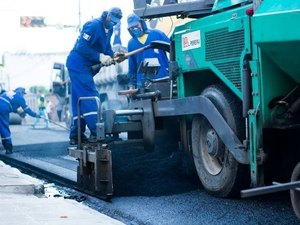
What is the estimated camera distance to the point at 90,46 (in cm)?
648

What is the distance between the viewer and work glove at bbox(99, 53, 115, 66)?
6328 mm

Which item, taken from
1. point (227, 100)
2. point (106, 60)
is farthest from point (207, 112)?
point (106, 60)

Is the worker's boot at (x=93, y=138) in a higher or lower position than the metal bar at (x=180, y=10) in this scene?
lower

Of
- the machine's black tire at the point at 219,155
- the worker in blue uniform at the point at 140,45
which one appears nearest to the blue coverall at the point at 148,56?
the worker in blue uniform at the point at 140,45

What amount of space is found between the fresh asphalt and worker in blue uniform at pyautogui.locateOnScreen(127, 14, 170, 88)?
1.22 m

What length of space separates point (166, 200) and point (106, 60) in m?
1.90

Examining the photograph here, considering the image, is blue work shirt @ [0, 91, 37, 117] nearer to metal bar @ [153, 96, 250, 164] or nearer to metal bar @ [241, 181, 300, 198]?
metal bar @ [153, 96, 250, 164]

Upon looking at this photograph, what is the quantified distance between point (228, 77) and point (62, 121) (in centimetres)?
2057

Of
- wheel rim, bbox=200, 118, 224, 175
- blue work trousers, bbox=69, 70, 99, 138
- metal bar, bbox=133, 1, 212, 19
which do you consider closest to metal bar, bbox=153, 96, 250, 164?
wheel rim, bbox=200, 118, 224, 175

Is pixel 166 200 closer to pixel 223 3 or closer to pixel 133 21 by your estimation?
pixel 223 3

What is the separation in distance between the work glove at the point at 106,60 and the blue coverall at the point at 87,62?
0.20 ft

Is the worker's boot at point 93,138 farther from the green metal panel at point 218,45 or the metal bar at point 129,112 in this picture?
the green metal panel at point 218,45

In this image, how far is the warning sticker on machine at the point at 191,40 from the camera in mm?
5004

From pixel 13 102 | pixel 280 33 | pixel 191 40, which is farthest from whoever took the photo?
pixel 13 102
